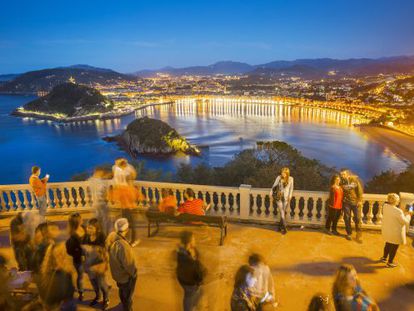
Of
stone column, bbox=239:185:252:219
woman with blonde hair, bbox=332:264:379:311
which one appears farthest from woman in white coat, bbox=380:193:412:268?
stone column, bbox=239:185:252:219

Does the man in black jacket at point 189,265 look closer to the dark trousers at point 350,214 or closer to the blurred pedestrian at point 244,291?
the blurred pedestrian at point 244,291

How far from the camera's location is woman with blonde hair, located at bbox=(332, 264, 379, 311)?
296 cm

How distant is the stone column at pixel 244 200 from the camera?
7246mm

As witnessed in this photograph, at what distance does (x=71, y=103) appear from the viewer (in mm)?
130875

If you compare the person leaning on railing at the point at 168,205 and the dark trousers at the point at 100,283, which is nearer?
the dark trousers at the point at 100,283

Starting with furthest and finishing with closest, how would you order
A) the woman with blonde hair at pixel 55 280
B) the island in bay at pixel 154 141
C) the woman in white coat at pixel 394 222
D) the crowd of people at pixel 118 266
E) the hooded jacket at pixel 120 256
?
the island in bay at pixel 154 141 → the woman in white coat at pixel 394 222 → the hooded jacket at pixel 120 256 → the woman with blonde hair at pixel 55 280 → the crowd of people at pixel 118 266

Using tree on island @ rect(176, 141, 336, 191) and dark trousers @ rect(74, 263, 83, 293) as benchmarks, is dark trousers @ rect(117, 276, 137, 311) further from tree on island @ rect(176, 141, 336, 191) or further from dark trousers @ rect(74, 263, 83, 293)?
tree on island @ rect(176, 141, 336, 191)

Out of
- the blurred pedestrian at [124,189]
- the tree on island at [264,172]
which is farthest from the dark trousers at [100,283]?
the tree on island at [264,172]

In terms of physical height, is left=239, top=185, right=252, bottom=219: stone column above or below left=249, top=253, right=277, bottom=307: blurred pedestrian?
below

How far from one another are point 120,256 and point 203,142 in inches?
2826

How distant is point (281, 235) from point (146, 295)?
307cm

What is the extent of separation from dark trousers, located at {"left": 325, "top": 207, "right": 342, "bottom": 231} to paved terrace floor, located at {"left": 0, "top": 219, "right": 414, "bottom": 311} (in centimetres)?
24

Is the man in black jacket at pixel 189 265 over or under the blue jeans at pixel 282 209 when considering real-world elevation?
over

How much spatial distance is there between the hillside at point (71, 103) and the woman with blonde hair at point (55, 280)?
127157mm
